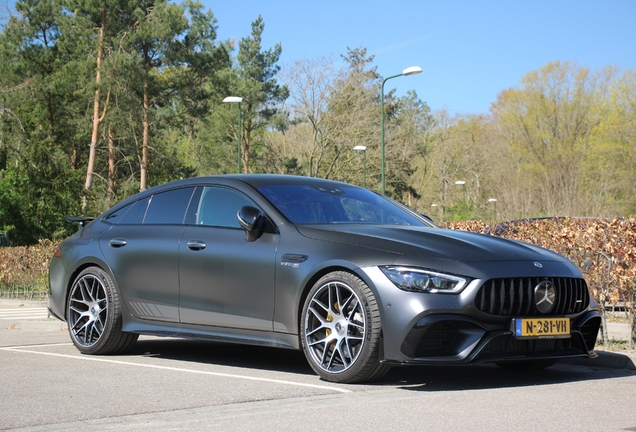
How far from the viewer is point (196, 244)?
24.8 ft

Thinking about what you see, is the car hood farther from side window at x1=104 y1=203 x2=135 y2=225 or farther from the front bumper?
side window at x1=104 y1=203 x2=135 y2=225

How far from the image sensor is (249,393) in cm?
610

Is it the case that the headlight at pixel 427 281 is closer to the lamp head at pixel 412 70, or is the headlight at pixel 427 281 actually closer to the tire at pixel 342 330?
the tire at pixel 342 330

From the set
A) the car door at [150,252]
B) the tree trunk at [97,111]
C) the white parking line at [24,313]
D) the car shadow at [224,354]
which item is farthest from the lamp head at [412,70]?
the car door at [150,252]

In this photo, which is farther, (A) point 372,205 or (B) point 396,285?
(A) point 372,205

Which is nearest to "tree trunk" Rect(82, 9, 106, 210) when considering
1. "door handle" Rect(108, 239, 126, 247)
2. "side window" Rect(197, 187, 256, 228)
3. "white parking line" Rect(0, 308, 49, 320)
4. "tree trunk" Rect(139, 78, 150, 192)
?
"tree trunk" Rect(139, 78, 150, 192)

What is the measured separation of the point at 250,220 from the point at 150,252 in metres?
1.35

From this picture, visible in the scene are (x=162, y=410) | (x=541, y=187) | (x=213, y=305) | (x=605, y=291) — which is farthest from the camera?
(x=541, y=187)

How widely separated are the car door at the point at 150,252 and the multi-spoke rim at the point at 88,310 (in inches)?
12.1

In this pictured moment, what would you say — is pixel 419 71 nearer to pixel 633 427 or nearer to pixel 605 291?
pixel 605 291

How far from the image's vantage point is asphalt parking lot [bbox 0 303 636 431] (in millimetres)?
5066

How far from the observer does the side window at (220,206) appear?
7527 millimetres

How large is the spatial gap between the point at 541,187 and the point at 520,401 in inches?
2104

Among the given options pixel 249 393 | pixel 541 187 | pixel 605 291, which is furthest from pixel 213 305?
pixel 541 187
